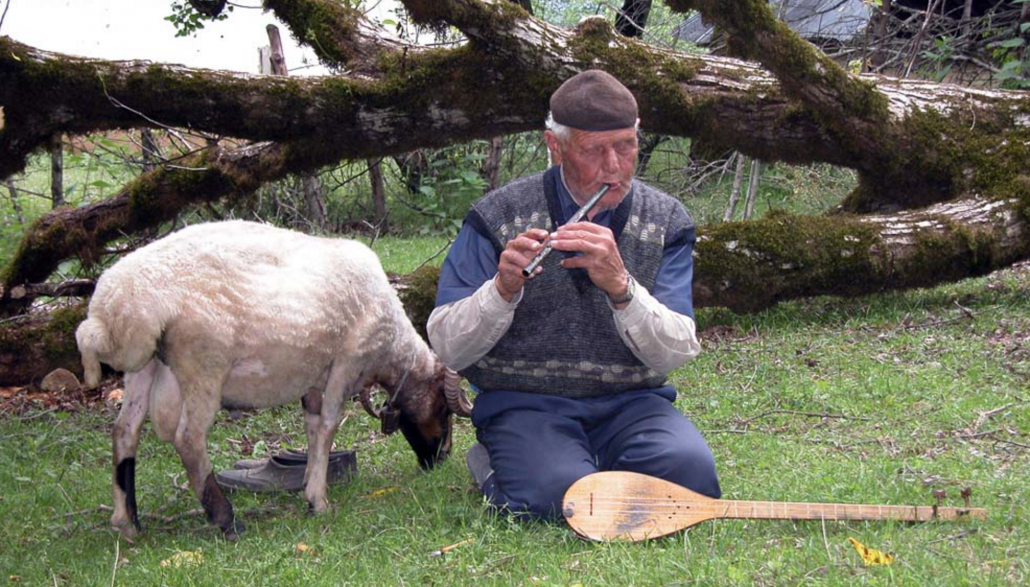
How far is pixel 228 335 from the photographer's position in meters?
4.28

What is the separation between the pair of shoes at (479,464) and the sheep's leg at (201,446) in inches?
42.9

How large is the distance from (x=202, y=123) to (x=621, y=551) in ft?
13.9

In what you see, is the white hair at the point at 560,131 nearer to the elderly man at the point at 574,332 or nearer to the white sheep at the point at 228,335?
the elderly man at the point at 574,332

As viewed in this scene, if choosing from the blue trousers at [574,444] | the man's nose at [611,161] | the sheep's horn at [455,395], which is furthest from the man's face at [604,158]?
the sheep's horn at [455,395]

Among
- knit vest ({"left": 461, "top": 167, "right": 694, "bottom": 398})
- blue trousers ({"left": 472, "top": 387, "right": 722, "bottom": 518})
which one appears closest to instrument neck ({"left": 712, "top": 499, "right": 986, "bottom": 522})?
blue trousers ({"left": 472, "top": 387, "right": 722, "bottom": 518})

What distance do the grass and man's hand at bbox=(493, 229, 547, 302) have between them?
1002 mm

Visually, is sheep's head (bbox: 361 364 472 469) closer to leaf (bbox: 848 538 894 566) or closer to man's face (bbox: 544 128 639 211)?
man's face (bbox: 544 128 639 211)

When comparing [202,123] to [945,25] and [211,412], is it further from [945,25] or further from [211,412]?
[945,25]

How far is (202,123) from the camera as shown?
668 centimetres

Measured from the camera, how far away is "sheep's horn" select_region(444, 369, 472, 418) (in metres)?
5.25

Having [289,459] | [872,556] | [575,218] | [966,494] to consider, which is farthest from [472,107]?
[872,556]

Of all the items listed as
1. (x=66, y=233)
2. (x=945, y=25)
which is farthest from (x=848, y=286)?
(x=945, y=25)

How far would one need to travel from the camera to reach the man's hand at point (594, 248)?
387cm

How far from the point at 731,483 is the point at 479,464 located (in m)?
1.16
